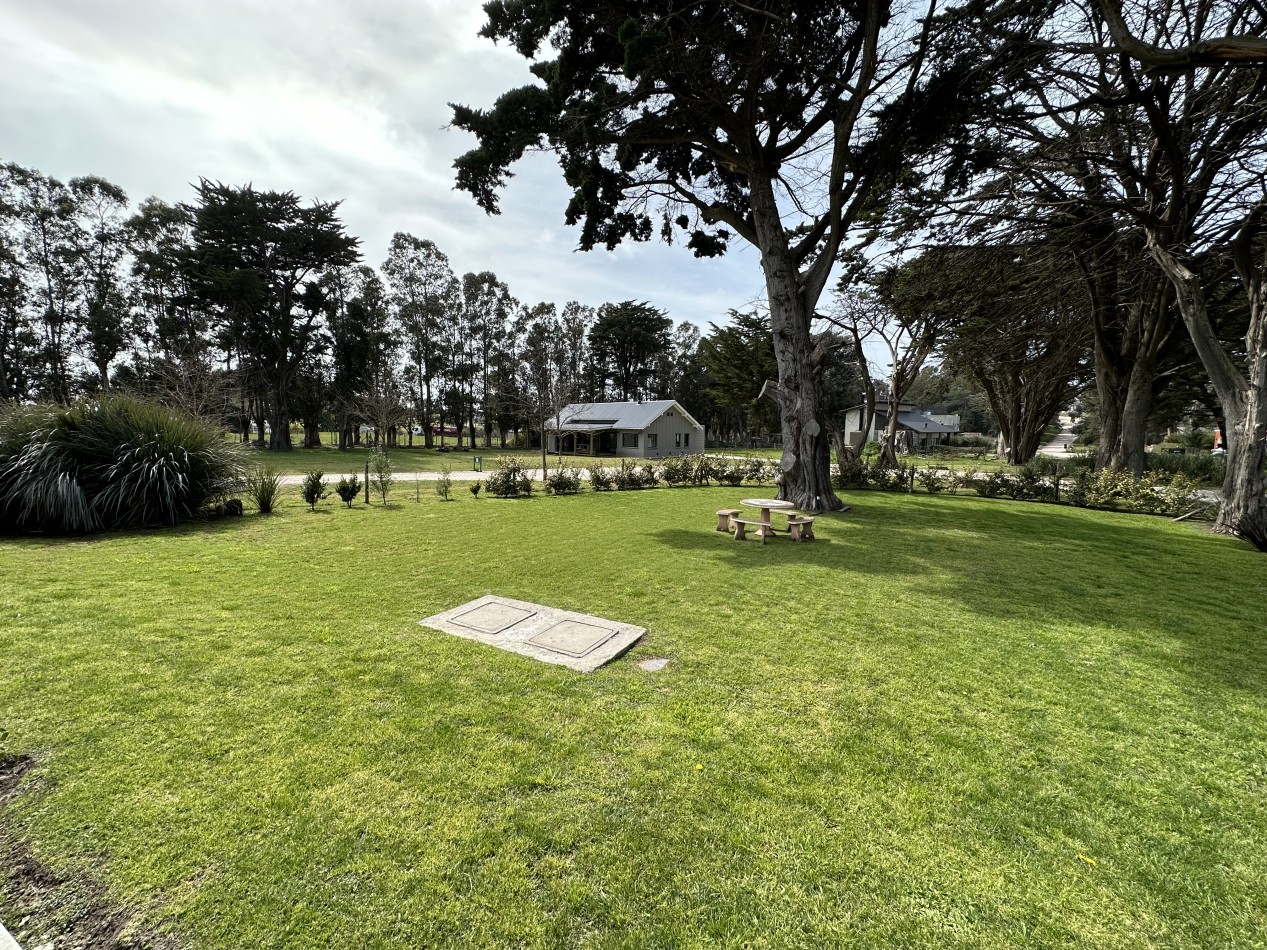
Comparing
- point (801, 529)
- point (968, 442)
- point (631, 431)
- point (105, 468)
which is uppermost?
point (631, 431)

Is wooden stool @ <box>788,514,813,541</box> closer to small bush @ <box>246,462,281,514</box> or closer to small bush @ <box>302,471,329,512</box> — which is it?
small bush @ <box>302,471,329,512</box>

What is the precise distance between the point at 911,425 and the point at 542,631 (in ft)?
184

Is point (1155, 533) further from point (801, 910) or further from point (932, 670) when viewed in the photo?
point (801, 910)

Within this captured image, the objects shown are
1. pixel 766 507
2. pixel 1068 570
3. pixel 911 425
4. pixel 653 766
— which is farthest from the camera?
pixel 911 425

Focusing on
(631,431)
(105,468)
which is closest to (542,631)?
(105,468)

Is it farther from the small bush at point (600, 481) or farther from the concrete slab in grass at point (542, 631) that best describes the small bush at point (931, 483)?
the concrete slab in grass at point (542, 631)

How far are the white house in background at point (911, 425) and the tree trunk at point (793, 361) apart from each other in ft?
127

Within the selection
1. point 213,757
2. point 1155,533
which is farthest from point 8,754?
point 1155,533

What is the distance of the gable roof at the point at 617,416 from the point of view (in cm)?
3566

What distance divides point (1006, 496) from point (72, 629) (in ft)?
61.0

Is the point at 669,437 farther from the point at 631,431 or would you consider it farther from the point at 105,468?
the point at 105,468

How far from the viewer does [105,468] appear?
23.9 feet

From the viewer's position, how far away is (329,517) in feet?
29.8

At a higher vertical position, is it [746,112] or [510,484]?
[746,112]
